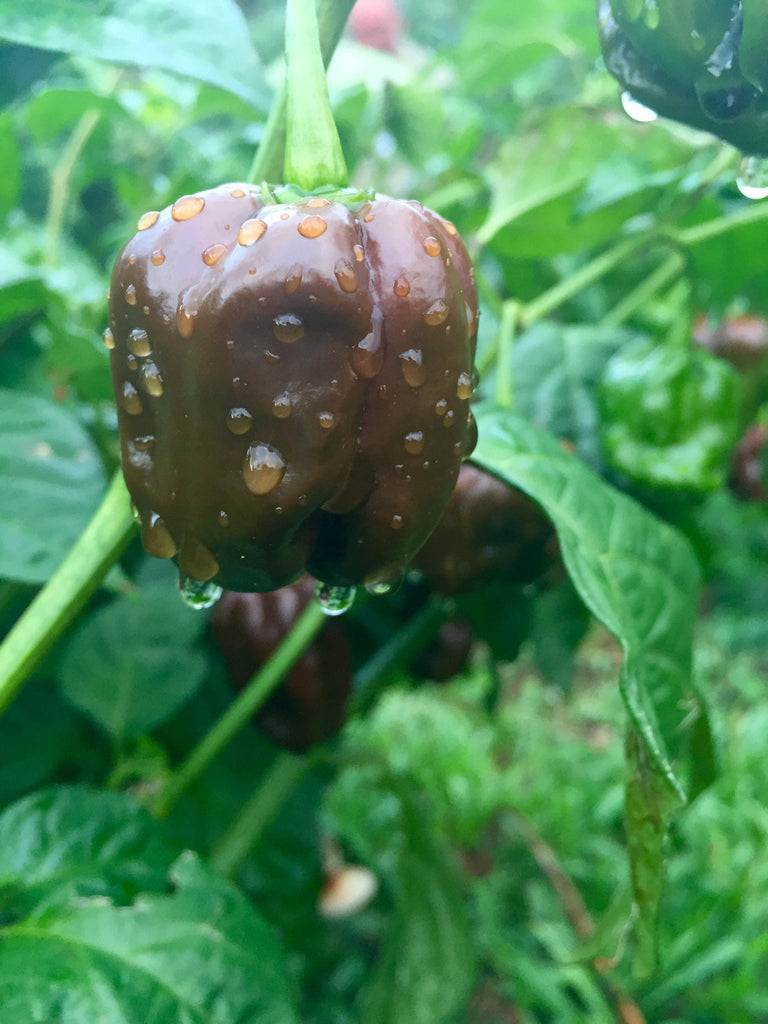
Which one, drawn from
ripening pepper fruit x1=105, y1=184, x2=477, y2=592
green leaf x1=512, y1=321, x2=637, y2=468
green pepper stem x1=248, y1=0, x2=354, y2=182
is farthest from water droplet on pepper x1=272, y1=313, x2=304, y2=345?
green leaf x1=512, y1=321, x2=637, y2=468

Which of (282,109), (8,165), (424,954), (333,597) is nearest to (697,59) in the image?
(282,109)

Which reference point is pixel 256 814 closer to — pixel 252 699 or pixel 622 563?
pixel 252 699

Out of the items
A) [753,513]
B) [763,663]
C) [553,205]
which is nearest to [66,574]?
[553,205]

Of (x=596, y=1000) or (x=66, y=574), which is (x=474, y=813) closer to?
(x=596, y=1000)

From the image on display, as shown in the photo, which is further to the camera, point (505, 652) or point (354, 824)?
point (354, 824)

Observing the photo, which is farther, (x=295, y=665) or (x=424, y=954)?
(x=424, y=954)

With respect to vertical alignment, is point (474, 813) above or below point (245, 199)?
below

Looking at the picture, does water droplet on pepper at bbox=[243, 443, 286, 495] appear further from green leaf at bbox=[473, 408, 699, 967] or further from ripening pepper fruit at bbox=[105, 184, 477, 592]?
green leaf at bbox=[473, 408, 699, 967]

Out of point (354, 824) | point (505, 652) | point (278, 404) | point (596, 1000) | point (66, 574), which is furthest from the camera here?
point (354, 824)
